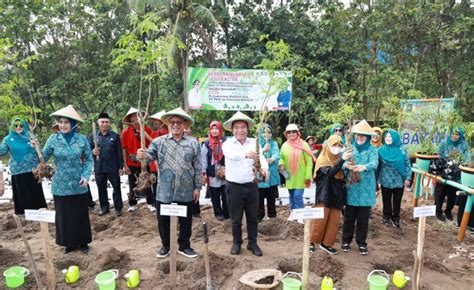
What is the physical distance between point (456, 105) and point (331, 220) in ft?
26.6

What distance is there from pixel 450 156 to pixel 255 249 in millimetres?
4175

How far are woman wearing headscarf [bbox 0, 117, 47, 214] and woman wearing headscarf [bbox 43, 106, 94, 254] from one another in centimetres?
153

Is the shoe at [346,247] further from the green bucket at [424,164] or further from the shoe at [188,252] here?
the green bucket at [424,164]

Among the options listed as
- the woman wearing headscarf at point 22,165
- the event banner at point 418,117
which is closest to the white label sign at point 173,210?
the woman wearing headscarf at point 22,165

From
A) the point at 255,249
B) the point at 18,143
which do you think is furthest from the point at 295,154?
the point at 18,143

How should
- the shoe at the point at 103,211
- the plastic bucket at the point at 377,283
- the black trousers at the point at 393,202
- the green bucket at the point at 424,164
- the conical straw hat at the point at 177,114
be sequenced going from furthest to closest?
1. the green bucket at the point at 424,164
2. the shoe at the point at 103,211
3. the black trousers at the point at 393,202
4. the conical straw hat at the point at 177,114
5. the plastic bucket at the point at 377,283

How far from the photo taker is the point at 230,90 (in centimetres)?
876

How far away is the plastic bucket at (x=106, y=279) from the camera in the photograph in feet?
10.8

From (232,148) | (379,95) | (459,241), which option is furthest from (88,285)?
(379,95)

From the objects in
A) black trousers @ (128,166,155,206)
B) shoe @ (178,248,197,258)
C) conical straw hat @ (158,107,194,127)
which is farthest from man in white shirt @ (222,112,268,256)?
black trousers @ (128,166,155,206)

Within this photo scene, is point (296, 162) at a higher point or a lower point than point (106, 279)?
higher

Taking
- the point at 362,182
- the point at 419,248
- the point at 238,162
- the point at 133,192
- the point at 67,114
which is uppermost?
the point at 67,114

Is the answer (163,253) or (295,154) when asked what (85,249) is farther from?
(295,154)

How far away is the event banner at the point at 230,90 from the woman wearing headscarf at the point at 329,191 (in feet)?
14.8
